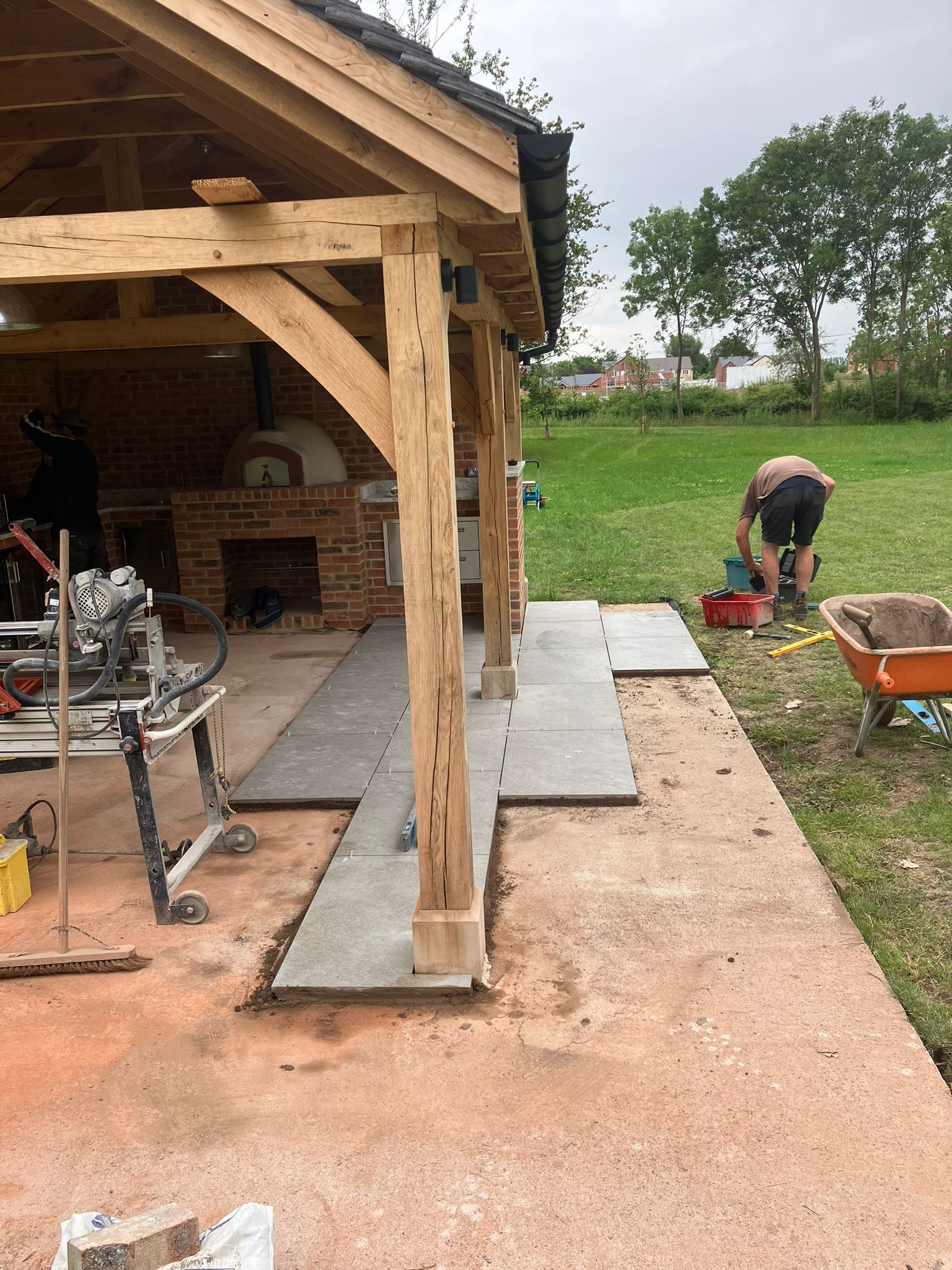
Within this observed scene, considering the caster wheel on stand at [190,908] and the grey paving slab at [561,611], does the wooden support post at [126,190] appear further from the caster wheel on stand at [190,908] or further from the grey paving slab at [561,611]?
the grey paving slab at [561,611]

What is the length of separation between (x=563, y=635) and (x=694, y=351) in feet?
142

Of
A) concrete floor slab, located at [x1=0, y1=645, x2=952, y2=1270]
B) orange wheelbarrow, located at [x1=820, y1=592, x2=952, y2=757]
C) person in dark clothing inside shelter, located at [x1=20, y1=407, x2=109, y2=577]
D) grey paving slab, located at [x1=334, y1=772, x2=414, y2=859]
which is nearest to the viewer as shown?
concrete floor slab, located at [x1=0, y1=645, x2=952, y2=1270]

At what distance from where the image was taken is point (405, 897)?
3.94 metres

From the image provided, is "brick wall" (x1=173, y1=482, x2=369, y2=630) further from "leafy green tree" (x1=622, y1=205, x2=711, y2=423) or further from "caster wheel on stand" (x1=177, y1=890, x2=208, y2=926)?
"leafy green tree" (x1=622, y1=205, x2=711, y2=423)

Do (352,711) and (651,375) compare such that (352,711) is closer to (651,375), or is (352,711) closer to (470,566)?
(470,566)

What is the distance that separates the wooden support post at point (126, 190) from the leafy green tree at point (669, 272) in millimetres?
38407

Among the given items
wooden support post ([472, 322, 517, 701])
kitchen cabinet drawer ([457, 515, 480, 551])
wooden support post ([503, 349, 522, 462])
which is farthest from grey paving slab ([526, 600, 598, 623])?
wooden support post ([472, 322, 517, 701])

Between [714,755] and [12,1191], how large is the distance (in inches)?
157

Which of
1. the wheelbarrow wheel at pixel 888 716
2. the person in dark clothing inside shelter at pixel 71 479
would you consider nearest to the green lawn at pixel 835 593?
the wheelbarrow wheel at pixel 888 716

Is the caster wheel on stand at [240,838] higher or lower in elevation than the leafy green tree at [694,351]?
lower

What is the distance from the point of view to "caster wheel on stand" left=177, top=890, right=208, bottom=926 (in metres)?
3.88

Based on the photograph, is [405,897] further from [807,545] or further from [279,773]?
[807,545]

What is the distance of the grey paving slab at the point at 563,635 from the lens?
7.98m

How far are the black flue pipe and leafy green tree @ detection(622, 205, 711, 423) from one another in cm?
3559
